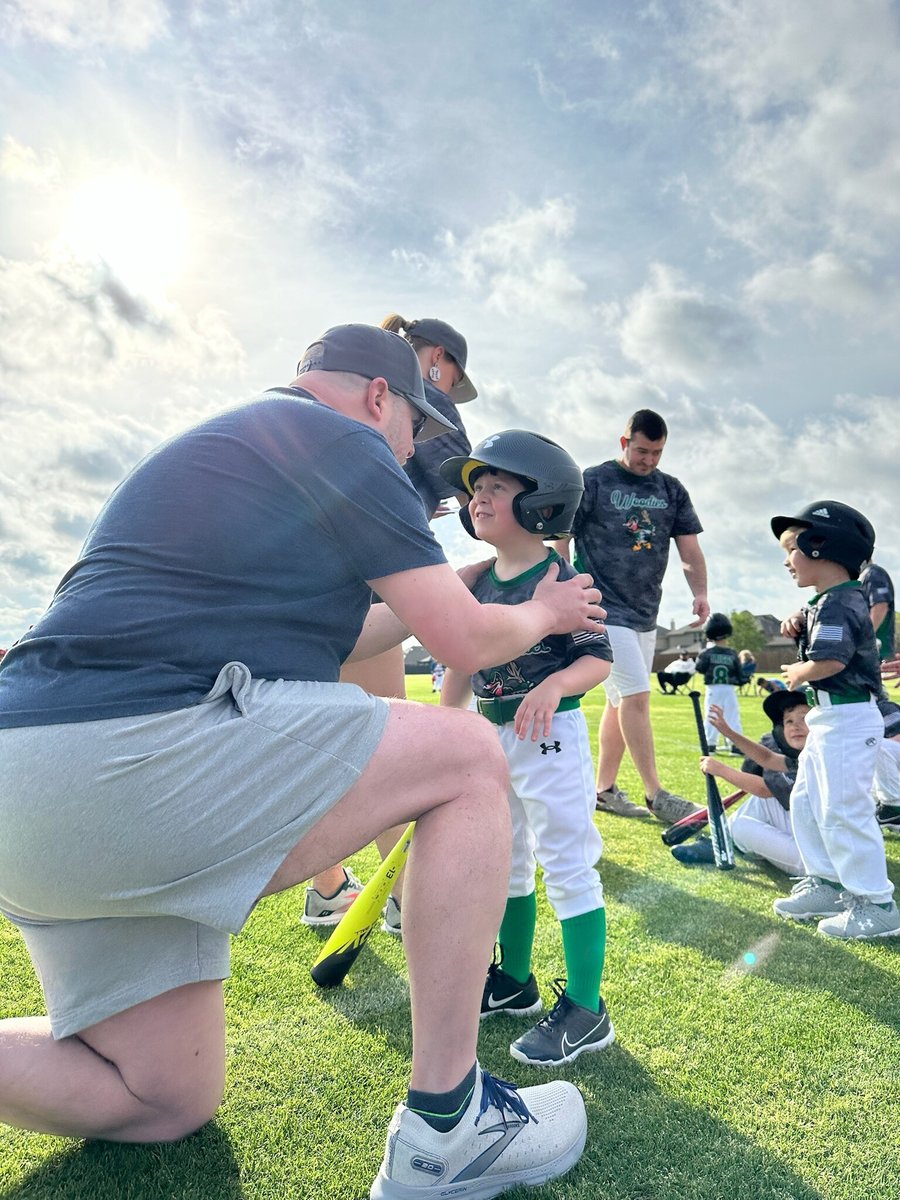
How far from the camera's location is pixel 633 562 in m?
5.86

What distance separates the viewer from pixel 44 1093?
1767 mm

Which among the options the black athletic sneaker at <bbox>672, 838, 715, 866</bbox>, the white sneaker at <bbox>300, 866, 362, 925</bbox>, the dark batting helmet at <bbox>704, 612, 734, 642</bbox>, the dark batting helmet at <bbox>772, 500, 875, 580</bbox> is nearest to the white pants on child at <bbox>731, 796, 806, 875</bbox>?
the black athletic sneaker at <bbox>672, 838, 715, 866</bbox>

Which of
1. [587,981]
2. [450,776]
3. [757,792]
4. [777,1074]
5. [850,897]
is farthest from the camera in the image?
[757,792]

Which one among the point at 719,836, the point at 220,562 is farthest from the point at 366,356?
the point at 719,836

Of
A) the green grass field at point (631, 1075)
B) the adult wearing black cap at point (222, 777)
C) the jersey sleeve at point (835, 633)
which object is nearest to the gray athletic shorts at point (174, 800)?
the adult wearing black cap at point (222, 777)

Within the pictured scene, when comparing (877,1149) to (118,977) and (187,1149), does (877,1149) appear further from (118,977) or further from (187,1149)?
(118,977)

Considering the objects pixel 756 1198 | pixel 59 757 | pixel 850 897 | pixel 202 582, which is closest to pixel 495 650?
pixel 202 582

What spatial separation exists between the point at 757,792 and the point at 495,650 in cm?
A: 363

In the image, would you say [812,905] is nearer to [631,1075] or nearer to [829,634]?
[829,634]

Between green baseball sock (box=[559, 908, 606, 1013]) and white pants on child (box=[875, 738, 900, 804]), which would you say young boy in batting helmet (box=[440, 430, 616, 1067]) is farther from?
white pants on child (box=[875, 738, 900, 804])

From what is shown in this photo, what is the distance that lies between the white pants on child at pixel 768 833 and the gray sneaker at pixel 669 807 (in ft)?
2.26

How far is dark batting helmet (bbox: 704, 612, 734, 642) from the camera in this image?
9.55 meters

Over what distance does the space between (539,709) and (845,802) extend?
2045 mm

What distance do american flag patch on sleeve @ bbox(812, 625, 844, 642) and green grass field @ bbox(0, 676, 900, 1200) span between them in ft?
4.37
